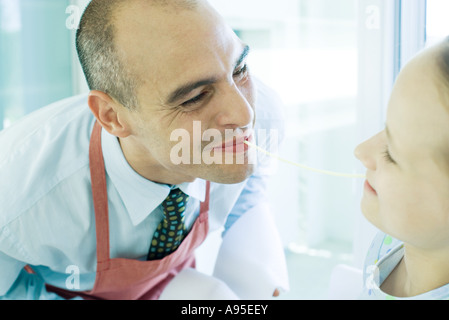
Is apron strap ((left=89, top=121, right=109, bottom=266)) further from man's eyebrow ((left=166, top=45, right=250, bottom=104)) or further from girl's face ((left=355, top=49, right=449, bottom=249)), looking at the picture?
girl's face ((left=355, top=49, right=449, bottom=249))

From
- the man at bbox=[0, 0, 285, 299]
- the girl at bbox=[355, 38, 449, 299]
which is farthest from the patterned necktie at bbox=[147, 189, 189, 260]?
the girl at bbox=[355, 38, 449, 299]

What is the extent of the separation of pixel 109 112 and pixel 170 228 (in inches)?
10.2

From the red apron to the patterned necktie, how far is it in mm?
18

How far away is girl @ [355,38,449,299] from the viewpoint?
58 centimetres

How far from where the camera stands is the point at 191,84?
31.5 inches

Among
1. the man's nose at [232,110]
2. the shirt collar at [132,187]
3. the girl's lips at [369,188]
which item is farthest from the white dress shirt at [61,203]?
the girl's lips at [369,188]

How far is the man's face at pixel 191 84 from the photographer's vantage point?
2.61ft

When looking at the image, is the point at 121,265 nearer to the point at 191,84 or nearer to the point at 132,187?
the point at 132,187

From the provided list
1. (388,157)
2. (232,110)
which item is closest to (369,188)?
(388,157)

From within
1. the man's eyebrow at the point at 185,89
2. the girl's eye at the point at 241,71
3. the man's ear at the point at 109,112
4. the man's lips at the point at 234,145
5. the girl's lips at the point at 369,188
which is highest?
the girl's eye at the point at 241,71

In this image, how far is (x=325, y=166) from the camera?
1788mm

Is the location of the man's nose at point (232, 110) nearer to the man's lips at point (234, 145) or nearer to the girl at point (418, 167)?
the man's lips at point (234, 145)

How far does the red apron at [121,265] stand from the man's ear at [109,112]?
0.09 meters
